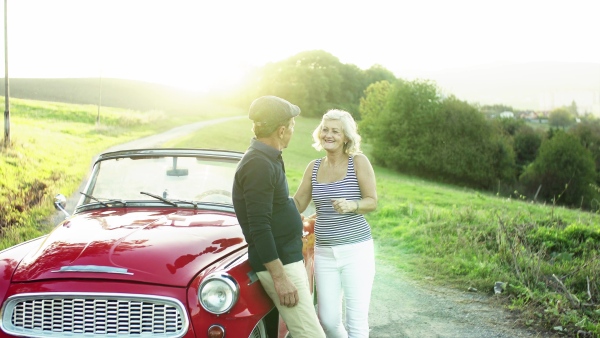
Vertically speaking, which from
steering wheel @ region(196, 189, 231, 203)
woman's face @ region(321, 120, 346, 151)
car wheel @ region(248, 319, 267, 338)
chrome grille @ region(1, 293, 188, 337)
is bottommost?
car wheel @ region(248, 319, 267, 338)

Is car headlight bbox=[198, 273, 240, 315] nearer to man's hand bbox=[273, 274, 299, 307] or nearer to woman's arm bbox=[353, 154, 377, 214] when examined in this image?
man's hand bbox=[273, 274, 299, 307]

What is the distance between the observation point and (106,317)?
3.42m

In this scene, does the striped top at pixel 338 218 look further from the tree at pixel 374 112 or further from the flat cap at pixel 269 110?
the tree at pixel 374 112

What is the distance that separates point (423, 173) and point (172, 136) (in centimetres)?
2623

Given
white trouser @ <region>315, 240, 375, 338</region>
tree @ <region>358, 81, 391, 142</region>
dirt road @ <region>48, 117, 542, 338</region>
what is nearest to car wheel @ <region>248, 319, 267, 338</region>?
white trouser @ <region>315, 240, 375, 338</region>

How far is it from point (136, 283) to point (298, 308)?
0.93 metres

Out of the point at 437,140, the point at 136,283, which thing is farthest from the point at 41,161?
the point at 437,140

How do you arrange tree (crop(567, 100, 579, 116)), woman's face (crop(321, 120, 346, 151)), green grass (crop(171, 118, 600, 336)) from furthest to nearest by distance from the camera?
1. tree (crop(567, 100, 579, 116))
2. green grass (crop(171, 118, 600, 336))
3. woman's face (crop(321, 120, 346, 151))

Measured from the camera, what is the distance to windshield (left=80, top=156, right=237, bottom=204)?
5.05m

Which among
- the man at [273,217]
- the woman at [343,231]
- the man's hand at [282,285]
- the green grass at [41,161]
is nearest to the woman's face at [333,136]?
the woman at [343,231]

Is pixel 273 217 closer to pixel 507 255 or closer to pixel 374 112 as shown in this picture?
pixel 507 255

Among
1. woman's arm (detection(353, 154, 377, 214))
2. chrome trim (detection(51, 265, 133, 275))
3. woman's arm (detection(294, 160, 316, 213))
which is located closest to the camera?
chrome trim (detection(51, 265, 133, 275))

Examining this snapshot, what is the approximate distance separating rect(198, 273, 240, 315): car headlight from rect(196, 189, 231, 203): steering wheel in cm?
152

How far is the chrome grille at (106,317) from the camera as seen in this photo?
134 inches
